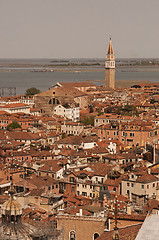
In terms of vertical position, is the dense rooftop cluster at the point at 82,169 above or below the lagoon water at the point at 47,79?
above

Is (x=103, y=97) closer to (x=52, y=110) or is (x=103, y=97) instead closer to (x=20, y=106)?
(x=52, y=110)

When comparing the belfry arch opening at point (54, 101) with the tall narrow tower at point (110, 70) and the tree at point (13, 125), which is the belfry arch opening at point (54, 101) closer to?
the tree at point (13, 125)

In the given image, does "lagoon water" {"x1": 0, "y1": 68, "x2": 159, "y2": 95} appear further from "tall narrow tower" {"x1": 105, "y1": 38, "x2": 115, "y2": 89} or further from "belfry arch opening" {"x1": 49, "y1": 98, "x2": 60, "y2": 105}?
"belfry arch opening" {"x1": 49, "y1": 98, "x2": 60, "y2": 105}

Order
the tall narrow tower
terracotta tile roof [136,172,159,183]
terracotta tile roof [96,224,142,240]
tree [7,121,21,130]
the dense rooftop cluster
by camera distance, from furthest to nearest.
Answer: the tall narrow tower → tree [7,121,21,130] → terracotta tile roof [136,172,159,183] → the dense rooftop cluster → terracotta tile roof [96,224,142,240]

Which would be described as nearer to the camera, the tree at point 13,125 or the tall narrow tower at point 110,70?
the tree at point 13,125

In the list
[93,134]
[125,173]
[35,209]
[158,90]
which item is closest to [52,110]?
[93,134]

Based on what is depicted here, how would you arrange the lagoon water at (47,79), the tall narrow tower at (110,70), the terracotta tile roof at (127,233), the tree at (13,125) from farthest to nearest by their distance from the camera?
the lagoon water at (47,79) < the tall narrow tower at (110,70) < the tree at (13,125) < the terracotta tile roof at (127,233)

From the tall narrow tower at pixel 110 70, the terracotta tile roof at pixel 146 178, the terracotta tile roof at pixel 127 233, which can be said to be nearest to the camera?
the terracotta tile roof at pixel 127 233

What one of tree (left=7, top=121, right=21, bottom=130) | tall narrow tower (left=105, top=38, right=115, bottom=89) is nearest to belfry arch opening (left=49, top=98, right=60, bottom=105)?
tree (left=7, top=121, right=21, bottom=130)

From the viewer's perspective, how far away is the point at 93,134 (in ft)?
89.5

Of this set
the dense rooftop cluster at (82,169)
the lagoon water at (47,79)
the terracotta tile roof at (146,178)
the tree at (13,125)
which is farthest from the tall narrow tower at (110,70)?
the terracotta tile roof at (146,178)

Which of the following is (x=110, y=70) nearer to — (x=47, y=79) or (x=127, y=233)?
(x=47, y=79)

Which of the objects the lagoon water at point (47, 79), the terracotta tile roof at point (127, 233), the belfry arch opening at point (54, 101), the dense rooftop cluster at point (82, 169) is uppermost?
the terracotta tile roof at point (127, 233)

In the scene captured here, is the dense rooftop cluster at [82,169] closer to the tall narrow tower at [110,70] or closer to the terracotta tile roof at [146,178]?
the terracotta tile roof at [146,178]
